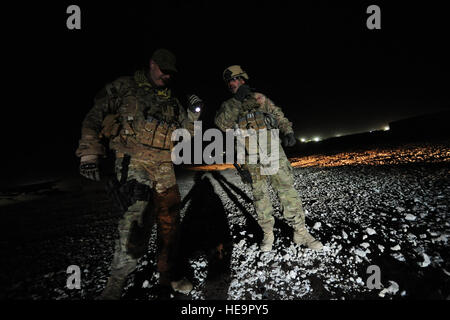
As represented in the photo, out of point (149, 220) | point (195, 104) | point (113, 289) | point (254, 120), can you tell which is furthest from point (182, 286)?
point (254, 120)

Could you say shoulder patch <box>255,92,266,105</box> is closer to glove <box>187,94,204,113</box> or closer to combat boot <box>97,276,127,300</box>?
glove <box>187,94,204,113</box>

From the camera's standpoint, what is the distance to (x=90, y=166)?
2.26m

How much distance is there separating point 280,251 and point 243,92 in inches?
120

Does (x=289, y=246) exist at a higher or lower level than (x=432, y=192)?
lower

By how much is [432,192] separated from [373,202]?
4.78ft

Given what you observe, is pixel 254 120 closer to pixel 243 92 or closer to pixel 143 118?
pixel 243 92

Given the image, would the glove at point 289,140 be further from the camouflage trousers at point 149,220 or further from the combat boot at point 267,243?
the camouflage trousers at point 149,220

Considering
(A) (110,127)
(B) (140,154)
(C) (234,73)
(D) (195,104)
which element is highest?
(C) (234,73)

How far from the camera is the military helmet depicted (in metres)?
3.55

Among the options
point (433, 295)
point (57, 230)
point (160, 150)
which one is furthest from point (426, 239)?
point (57, 230)

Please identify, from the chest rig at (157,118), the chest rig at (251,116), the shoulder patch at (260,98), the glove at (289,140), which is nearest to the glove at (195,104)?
the chest rig at (157,118)

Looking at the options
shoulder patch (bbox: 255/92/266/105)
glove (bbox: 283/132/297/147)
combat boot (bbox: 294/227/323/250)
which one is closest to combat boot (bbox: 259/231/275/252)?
combat boot (bbox: 294/227/323/250)

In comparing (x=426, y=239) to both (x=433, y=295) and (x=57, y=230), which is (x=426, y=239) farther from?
(x=57, y=230)

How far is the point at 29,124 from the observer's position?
23328 millimetres
